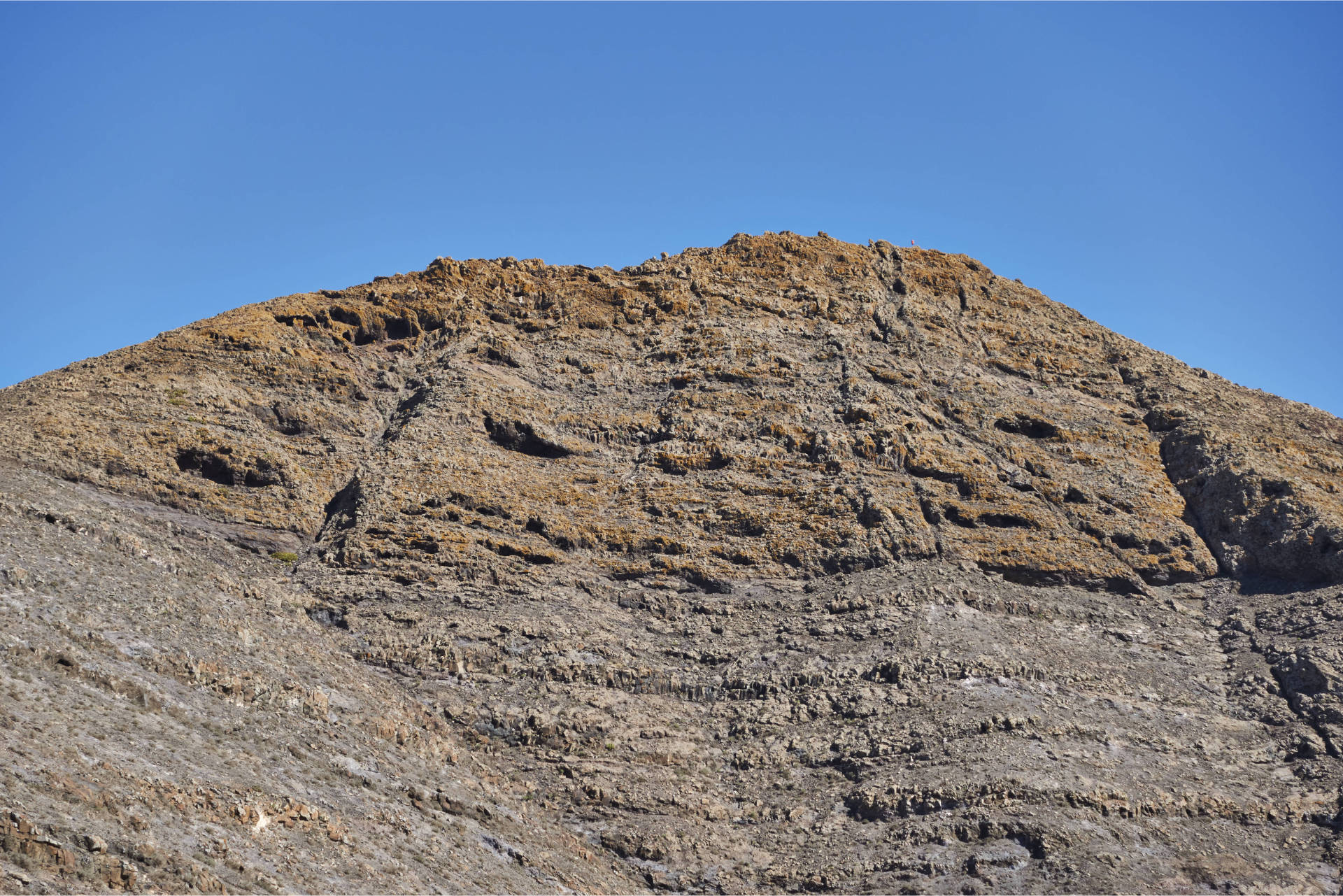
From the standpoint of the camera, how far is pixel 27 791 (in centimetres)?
2141

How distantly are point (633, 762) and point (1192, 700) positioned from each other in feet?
68.8

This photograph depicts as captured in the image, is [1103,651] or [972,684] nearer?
[972,684]

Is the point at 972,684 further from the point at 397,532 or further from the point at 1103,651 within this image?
the point at 397,532

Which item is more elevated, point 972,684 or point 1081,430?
point 1081,430

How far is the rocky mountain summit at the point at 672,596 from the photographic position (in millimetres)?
29953

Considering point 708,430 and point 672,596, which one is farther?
point 708,430

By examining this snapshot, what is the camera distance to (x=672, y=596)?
1827 inches

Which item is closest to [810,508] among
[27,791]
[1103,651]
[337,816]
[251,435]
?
[1103,651]

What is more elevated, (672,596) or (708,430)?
(708,430)

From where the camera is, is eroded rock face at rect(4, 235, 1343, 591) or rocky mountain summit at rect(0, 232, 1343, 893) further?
eroded rock face at rect(4, 235, 1343, 591)

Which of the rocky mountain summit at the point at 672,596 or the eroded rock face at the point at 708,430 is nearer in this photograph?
the rocky mountain summit at the point at 672,596

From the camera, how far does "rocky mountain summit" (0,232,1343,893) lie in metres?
30.0

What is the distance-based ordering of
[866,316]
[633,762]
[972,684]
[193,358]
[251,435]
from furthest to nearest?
[866,316] → [193,358] → [251,435] → [972,684] → [633,762]

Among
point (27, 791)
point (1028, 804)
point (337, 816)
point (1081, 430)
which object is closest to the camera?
point (27, 791)
